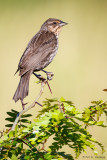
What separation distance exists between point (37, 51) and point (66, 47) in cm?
265

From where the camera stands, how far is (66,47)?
6.33 m

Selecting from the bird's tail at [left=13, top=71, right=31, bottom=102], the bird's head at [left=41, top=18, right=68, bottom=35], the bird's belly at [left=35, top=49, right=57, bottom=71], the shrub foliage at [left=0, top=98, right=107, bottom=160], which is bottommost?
the shrub foliage at [left=0, top=98, right=107, bottom=160]

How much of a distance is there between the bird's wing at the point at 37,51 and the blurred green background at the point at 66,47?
1.29 metres

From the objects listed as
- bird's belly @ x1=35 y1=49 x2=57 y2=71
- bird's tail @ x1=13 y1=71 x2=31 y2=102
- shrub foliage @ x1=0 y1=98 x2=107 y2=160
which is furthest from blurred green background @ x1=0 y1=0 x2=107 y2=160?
shrub foliage @ x1=0 y1=98 x2=107 y2=160

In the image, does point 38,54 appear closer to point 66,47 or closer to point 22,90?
point 22,90

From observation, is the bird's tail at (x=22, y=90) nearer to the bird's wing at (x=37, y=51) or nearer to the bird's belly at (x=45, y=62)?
the bird's wing at (x=37, y=51)

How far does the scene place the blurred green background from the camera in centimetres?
540

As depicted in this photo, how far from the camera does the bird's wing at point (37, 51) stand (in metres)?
3.36

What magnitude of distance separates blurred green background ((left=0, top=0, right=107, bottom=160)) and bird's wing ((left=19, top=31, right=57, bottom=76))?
1.29 meters

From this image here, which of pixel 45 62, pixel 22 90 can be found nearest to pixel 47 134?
pixel 22 90

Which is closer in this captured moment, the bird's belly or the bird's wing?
the bird's wing

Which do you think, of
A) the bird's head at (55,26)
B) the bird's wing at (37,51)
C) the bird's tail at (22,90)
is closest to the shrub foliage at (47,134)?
the bird's tail at (22,90)

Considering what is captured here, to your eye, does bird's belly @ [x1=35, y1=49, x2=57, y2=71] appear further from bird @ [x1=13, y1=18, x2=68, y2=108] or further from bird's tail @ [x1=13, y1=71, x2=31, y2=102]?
bird's tail @ [x1=13, y1=71, x2=31, y2=102]

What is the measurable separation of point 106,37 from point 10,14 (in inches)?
74.1
